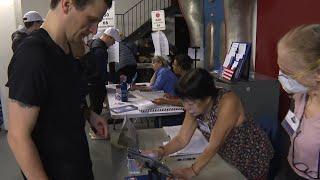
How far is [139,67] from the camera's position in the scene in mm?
6555

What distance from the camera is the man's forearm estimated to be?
0.86 metres

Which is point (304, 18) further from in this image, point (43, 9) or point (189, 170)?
point (43, 9)

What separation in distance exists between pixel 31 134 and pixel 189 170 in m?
0.68

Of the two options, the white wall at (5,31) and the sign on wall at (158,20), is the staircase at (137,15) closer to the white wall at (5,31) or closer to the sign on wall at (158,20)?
the sign on wall at (158,20)

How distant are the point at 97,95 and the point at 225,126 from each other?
97.4 inches

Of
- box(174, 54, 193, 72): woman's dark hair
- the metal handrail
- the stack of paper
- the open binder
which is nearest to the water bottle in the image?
the open binder

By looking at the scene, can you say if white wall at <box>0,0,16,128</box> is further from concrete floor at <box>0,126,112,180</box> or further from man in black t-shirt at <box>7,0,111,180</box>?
man in black t-shirt at <box>7,0,111,180</box>

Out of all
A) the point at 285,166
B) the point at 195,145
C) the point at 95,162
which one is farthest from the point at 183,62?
the point at 285,166

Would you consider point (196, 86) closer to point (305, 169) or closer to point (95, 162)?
point (305, 169)

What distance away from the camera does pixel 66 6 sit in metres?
0.92

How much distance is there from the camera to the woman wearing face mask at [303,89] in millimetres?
946

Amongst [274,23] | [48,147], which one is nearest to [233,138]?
[48,147]

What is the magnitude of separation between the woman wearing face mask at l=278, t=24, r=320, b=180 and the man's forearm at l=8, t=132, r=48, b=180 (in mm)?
802

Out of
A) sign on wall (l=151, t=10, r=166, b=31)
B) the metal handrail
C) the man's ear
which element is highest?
the metal handrail
